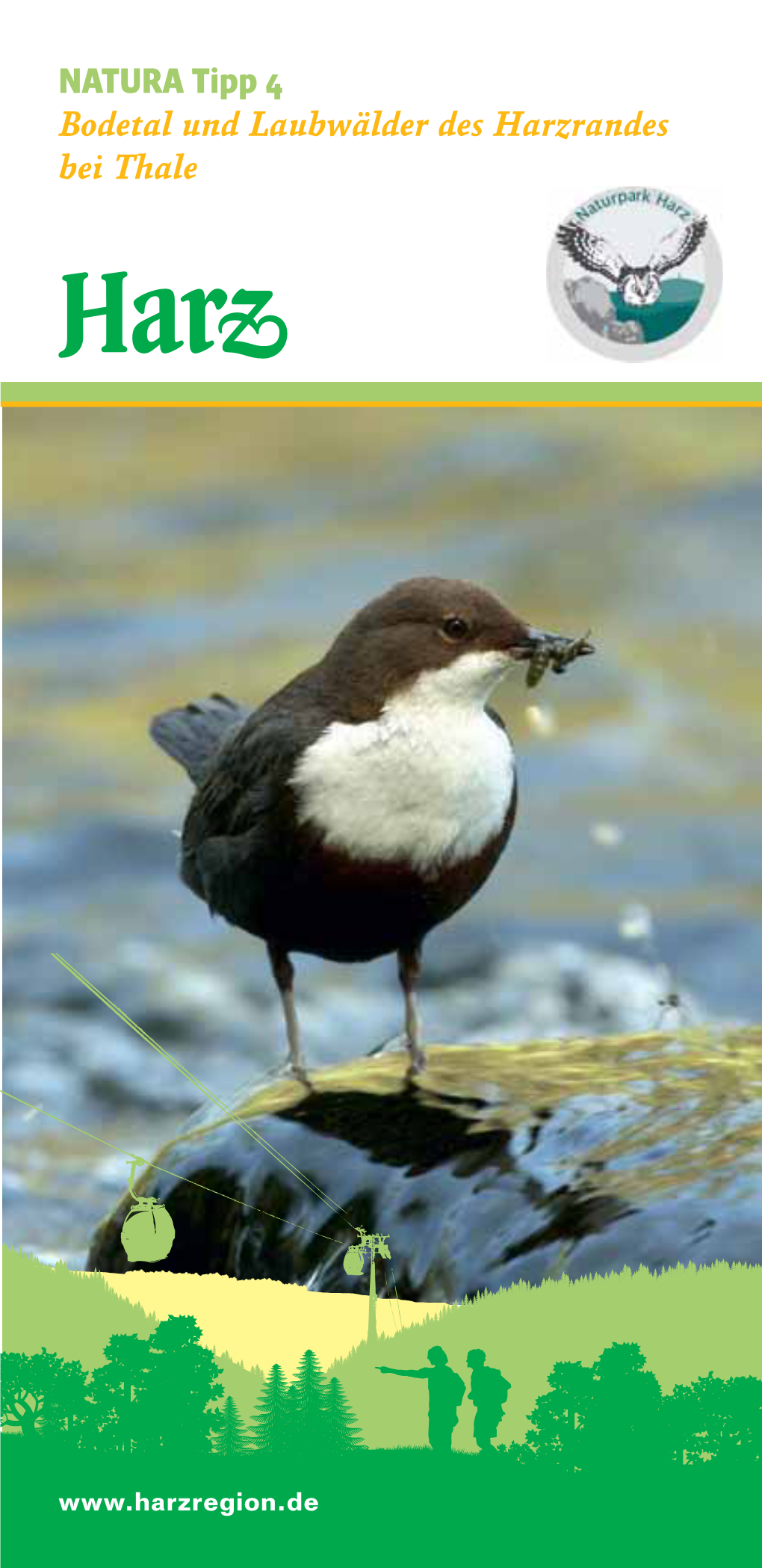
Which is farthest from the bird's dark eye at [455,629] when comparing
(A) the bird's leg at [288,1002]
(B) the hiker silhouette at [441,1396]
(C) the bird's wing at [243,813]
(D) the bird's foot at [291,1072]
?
(B) the hiker silhouette at [441,1396]

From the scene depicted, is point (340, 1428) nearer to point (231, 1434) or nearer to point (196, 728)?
point (231, 1434)

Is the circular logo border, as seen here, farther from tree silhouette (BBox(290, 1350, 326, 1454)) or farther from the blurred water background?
the blurred water background

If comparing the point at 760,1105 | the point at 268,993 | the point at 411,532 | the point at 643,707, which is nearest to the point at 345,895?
the point at 760,1105

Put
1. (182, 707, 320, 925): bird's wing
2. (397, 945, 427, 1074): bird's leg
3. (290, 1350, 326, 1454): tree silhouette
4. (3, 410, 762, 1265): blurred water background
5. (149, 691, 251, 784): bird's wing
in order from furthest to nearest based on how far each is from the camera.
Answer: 1. (3, 410, 762, 1265): blurred water background
2. (149, 691, 251, 784): bird's wing
3. (397, 945, 427, 1074): bird's leg
4. (182, 707, 320, 925): bird's wing
5. (290, 1350, 326, 1454): tree silhouette

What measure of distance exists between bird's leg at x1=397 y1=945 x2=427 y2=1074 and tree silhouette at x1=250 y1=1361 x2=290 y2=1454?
133 centimetres

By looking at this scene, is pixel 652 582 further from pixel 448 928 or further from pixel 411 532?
pixel 448 928

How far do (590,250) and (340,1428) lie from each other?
1978 mm

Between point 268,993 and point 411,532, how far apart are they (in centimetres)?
298

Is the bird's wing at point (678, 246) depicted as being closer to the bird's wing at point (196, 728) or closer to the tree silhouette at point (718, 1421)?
the bird's wing at point (196, 728)

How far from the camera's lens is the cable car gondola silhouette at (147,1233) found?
3.88 metres

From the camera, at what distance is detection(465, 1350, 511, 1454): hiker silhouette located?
3074mm

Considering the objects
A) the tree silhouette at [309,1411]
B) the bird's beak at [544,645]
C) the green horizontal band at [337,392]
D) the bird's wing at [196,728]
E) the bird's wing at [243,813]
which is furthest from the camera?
the bird's wing at [196,728]

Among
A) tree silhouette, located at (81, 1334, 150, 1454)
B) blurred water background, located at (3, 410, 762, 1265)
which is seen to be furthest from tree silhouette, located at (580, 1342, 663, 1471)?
blurred water background, located at (3, 410, 762, 1265)

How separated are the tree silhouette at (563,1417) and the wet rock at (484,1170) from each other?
386 millimetres
